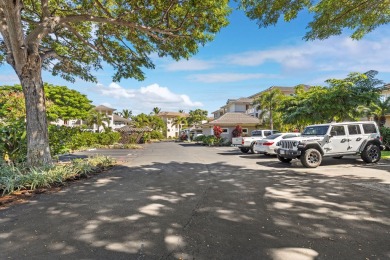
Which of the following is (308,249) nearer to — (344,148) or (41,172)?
(41,172)

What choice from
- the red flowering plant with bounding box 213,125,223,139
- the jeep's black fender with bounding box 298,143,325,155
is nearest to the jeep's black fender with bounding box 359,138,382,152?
the jeep's black fender with bounding box 298,143,325,155

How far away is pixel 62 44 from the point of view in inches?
458

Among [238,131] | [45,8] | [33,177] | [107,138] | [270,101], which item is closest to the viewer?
[33,177]

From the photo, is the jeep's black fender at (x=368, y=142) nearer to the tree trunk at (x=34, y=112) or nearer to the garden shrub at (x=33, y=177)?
the garden shrub at (x=33, y=177)

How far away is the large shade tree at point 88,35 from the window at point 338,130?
6688 millimetres

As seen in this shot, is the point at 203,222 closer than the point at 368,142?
Yes

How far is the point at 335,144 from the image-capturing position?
10.5 meters

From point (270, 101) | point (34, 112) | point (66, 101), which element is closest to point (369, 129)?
point (34, 112)

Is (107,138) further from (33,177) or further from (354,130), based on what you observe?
(354,130)

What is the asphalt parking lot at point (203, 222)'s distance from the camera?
303 centimetres

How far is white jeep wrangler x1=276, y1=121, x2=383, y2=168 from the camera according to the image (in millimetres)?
10148

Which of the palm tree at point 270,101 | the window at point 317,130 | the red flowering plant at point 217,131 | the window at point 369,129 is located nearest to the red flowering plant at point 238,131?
the red flowering plant at point 217,131

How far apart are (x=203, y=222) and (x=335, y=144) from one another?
8.96 metres

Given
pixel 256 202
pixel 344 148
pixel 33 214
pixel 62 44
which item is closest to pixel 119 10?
pixel 62 44
